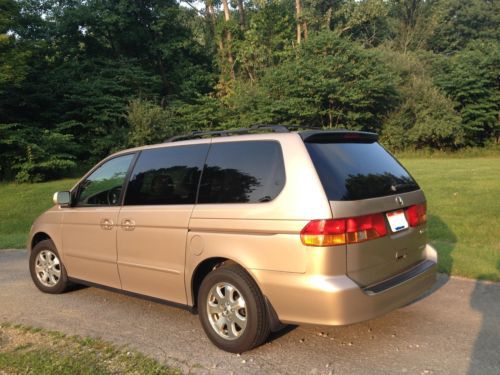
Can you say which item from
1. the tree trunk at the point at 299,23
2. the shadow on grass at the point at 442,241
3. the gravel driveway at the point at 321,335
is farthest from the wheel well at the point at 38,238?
the tree trunk at the point at 299,23

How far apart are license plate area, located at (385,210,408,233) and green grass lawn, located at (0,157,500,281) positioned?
243cm

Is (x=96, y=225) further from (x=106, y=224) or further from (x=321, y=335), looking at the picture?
(x=321, y=335)

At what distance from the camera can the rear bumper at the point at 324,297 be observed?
3379 mm

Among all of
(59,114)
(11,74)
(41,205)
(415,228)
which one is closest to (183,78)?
(59,114)

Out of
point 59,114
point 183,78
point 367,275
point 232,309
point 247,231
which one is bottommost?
point 232,309

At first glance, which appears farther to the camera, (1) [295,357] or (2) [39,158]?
(2) [39,158]

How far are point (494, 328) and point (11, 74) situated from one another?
23781 mm

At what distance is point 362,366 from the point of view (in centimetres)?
355

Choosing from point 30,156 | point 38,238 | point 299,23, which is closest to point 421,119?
point 299,23

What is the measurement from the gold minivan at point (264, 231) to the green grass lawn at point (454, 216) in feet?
7.65

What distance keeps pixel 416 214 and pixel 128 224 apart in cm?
274

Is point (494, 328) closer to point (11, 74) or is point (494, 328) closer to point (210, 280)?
point (210, 280)

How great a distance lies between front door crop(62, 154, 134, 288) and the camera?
16.1ft

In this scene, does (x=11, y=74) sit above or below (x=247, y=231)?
above
